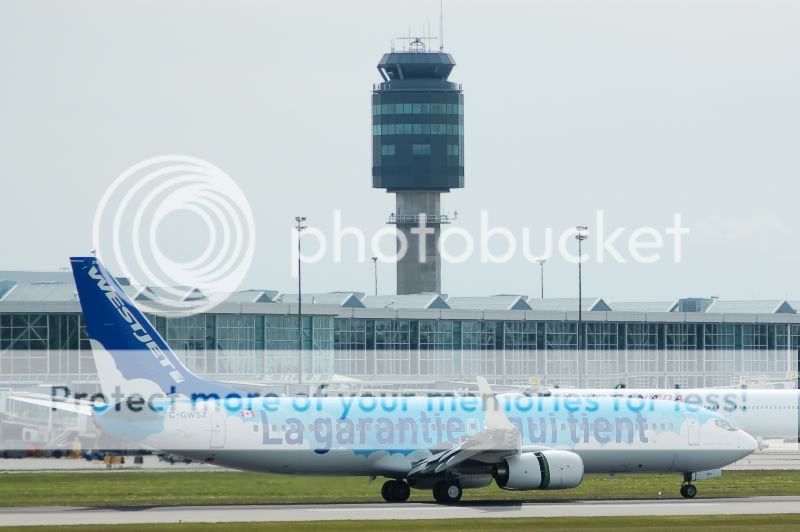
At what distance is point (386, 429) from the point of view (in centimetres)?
4797

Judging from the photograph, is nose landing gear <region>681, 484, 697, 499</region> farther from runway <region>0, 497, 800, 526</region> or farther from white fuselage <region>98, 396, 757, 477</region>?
runway <region>0, 497, 800, 526</region>

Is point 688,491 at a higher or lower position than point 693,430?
lower

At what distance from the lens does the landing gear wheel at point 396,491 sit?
48.4 meters

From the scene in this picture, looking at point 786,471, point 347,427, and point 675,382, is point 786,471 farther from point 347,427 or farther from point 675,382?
point 675,382

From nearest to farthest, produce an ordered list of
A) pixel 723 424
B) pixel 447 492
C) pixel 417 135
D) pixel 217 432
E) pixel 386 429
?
1. pixel 217 432
2. pixel 447 492
3. pixel 386 429
4. pixel 723 424
5. pixel 417 135

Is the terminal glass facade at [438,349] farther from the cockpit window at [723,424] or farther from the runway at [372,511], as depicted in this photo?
the cockpit window at [723,424]

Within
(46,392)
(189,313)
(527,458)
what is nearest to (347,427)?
(527,458)

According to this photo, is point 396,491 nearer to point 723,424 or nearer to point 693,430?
point 693,430

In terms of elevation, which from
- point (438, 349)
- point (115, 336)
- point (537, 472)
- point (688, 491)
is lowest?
point (688, 491)

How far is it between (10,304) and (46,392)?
644 centimetres

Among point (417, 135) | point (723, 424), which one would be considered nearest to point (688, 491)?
point (723, 424)

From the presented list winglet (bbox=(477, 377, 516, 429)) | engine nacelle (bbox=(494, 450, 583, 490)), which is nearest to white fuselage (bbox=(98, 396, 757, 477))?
engine nacelle (bbox=(494, 450, 583, 490))

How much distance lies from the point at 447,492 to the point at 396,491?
1846 millimetres

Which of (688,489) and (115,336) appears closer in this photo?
(115,336)
